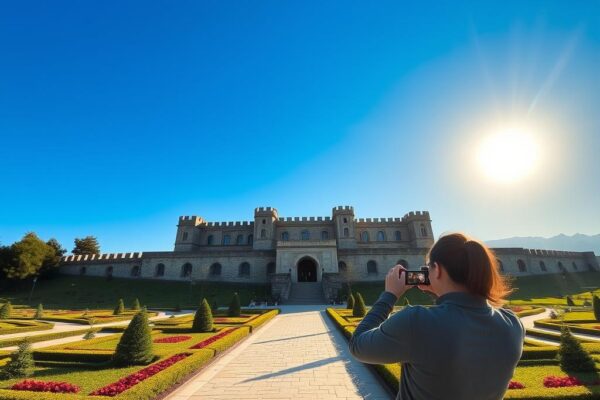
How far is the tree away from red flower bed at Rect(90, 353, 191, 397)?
59096mm

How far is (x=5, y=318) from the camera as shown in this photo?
20.4 metres

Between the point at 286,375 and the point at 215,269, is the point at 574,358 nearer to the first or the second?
the point at 286,375

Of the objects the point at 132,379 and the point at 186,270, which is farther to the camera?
the point at 186,270

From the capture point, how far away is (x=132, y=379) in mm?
6414

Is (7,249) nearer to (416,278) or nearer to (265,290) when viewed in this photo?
(265,290)

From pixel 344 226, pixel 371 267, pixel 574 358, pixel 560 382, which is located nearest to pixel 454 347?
pixel 560 382

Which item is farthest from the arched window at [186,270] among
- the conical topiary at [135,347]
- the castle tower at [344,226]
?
the conical topiary at [135,347]

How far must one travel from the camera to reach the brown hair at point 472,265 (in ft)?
5.73

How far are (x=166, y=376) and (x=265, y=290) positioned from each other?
29042 mm

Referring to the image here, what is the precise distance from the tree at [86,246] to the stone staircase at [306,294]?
145 feet

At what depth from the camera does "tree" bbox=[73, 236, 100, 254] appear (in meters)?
54.4

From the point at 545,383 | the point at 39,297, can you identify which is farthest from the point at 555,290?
the point at 39,297

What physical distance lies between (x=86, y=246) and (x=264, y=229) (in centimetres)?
3580

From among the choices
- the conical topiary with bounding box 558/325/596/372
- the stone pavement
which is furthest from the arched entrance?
the conical topiary with bounding box 558/325/596/372
